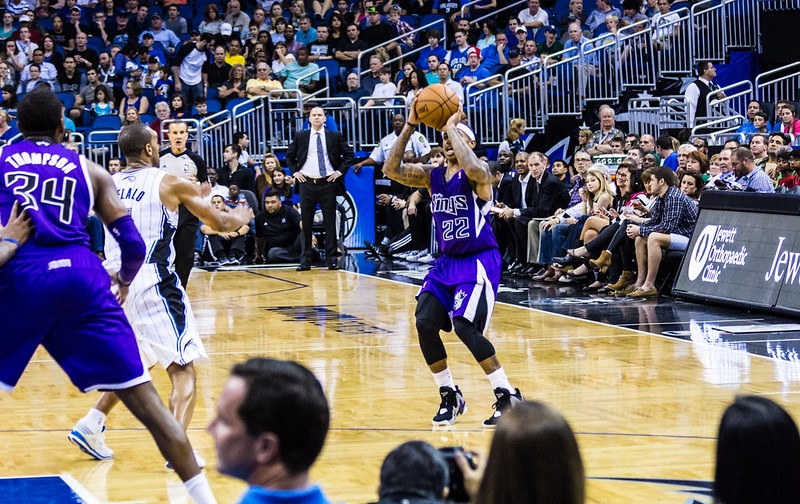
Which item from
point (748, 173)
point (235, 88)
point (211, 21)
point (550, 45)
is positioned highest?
point (211, 21)

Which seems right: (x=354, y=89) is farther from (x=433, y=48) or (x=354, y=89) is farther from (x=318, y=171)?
(x=318, y=171)

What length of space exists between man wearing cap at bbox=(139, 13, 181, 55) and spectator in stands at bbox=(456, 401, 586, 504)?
22.2m

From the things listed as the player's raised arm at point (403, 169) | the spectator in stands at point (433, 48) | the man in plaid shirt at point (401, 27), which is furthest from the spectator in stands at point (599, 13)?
the player's raised arm at point (403, 169)

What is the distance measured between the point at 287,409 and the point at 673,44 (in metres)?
19.6

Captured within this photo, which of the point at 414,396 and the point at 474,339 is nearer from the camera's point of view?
the point at 474,339

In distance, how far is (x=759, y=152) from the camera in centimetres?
1434

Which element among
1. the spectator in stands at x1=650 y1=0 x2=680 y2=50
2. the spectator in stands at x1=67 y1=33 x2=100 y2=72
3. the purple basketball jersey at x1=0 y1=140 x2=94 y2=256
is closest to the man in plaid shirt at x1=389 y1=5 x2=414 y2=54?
the spectator in stands at x1=650 y1=0 x2=680 y2=50

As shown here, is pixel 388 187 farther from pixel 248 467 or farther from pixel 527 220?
pixel 248 467

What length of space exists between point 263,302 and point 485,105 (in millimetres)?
7894

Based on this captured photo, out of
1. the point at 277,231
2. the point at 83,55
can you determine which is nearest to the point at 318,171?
the point at 277,231

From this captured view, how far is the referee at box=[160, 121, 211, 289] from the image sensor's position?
326 inches

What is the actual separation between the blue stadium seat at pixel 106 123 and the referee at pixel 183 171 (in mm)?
11553

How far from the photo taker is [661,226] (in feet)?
44.5

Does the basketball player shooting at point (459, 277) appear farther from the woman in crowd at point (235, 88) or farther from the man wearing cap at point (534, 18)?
the man wearing cap at point (534, 18)
